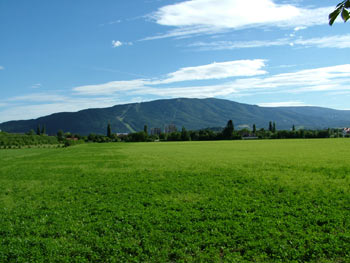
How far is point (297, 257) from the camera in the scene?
11.2 m

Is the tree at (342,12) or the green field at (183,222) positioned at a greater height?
the tree at (342,12)

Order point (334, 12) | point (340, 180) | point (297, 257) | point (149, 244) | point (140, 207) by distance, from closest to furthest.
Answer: point (334, 12)
point (297, 257)
point (149, 244)
point (140, 207)
point (340, 180)

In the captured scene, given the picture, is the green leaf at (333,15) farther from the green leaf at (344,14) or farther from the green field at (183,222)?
the green field at (183,222)

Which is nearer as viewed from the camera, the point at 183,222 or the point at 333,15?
the point at 333,15

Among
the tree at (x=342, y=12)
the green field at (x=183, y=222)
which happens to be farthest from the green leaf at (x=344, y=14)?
the green field at (x=183, y=222)

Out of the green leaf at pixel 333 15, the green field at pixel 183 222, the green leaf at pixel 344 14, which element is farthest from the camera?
the green field at pixel 183 222

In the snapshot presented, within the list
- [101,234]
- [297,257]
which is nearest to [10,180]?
[101,234]

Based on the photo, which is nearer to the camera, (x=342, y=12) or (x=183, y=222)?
(x=342, y=12)

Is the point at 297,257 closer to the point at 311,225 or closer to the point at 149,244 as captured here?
the point at 311,225

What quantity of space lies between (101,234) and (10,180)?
22.4 meters

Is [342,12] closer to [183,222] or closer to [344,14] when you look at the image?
[344,14]

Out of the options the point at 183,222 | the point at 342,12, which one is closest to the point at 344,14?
the point at 342,12

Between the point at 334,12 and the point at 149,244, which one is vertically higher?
the point at 334,12

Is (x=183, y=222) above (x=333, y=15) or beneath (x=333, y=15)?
beneath
